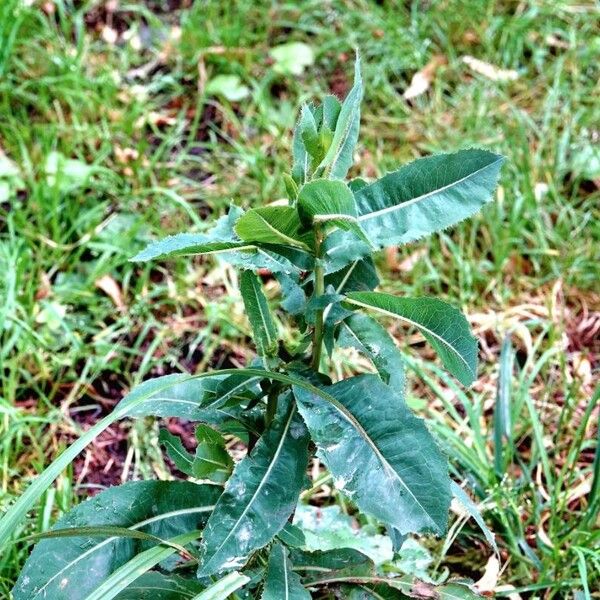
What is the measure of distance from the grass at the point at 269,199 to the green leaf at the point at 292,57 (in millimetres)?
43

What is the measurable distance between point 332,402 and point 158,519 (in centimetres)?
40

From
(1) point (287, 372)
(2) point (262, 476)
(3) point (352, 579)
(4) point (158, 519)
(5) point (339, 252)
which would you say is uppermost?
(5) point (339, 252)

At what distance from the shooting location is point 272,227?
123cm

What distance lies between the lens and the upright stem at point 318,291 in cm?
130

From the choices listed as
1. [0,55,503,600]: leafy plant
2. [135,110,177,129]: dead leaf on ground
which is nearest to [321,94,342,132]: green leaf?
[0,55,503,600]: leafy plant

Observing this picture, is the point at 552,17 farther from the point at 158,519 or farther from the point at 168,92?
the point at 158,519

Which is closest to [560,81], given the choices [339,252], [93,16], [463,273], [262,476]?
[463,273]

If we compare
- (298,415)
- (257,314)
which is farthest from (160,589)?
(257,314)

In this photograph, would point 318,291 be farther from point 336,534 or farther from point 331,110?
point 336,534

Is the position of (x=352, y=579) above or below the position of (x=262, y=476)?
below

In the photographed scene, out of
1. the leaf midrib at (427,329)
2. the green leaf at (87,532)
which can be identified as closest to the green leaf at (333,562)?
the green leaf at (87,532)

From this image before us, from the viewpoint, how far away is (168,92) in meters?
3.26

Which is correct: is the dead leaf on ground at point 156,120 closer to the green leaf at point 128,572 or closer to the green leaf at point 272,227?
the green leaf at point 272,227

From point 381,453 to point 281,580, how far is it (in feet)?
0.97
